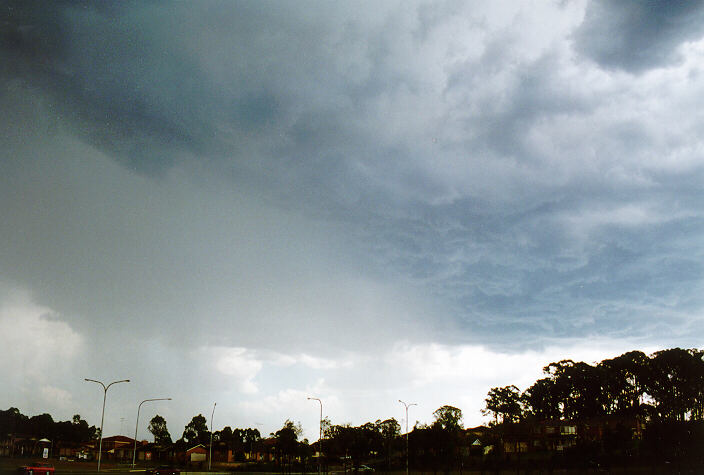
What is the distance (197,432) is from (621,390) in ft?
474

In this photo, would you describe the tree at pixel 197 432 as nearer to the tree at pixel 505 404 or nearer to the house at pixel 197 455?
the house at pixel 197 455

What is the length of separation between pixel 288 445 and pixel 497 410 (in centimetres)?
6592

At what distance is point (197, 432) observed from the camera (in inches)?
7628

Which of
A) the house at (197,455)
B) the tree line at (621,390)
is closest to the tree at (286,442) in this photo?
the house at (197,455)

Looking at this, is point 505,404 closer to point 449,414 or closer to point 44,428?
point 449,414

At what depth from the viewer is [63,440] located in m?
163

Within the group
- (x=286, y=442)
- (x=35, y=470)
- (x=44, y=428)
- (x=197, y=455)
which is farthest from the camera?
(x=44, y=428)

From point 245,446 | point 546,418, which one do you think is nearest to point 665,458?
point 546,418

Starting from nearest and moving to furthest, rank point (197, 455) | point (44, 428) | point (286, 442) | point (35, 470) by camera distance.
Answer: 1. point (35, 470)
2. point (286, 442)
3. point (197, 455)
4. point (44, 428)

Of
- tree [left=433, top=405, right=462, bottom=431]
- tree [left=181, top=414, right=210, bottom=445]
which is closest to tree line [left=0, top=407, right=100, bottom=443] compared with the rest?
tree [left=181, top=414, right=210, bottom=445]

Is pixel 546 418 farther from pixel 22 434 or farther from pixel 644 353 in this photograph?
pixel 22 434

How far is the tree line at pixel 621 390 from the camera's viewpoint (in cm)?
10662

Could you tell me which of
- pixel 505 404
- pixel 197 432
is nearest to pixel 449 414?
pixel 505 404

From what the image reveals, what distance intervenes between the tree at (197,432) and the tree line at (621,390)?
104 m
